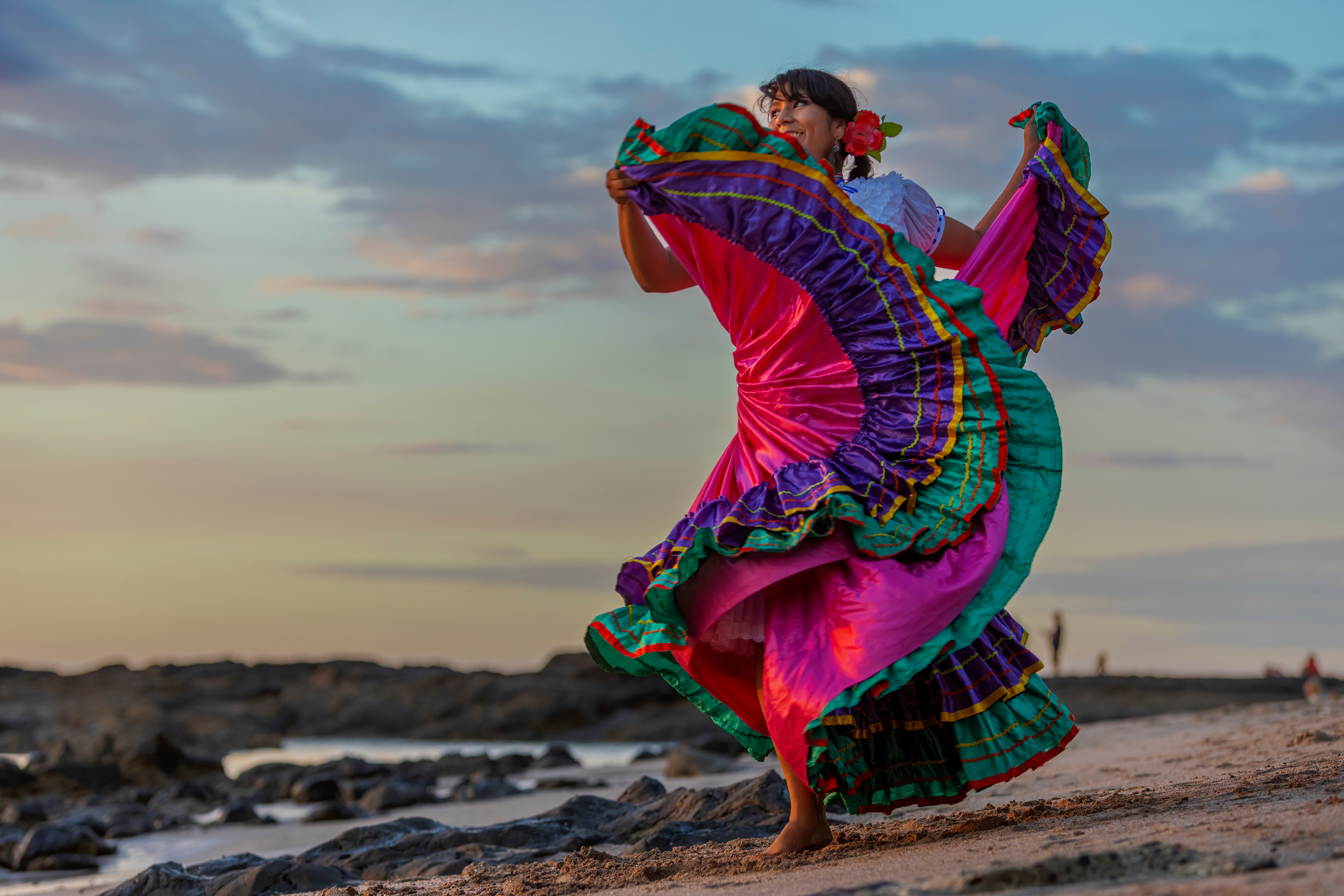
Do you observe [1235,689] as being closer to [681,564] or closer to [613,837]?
[613,837]

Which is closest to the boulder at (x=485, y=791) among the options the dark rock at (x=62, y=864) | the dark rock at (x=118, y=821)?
the dark rock at (x=118, y=821)

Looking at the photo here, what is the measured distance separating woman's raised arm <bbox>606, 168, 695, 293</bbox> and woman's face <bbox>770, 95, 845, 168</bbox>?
2.00 feet

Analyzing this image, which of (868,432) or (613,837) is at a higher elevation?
(868,432)

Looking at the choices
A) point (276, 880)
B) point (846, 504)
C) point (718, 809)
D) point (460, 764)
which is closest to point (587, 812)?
point (718, 809)

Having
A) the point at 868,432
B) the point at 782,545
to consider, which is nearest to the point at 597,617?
the point at 782,545

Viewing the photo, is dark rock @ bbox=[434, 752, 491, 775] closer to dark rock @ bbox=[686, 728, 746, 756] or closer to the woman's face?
dark rock @ bbox=[686, 728, 746, 756]

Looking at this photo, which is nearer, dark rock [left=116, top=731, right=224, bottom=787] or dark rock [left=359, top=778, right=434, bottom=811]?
dark rock [left=359, top=778, right=434, bottom=811]

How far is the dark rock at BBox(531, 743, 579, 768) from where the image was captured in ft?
49.1

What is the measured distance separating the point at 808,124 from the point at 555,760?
1251cm

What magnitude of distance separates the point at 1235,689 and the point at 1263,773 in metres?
20.2

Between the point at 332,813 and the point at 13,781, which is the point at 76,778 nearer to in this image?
the point at 13,781

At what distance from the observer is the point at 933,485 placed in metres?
3.40

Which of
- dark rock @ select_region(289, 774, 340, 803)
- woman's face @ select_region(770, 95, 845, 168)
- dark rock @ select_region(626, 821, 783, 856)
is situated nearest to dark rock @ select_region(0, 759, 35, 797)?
dark rock @ select_region(289, 774, 340, 803)

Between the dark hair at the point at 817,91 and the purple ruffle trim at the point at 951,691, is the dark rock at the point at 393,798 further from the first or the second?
the dark hair at the point at 817,91
